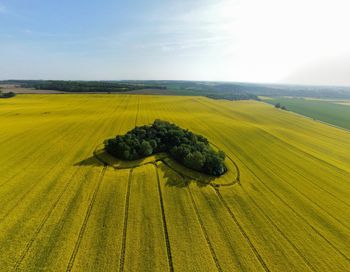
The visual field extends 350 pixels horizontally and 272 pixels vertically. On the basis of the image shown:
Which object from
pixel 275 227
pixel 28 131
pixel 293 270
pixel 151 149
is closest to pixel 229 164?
pixel 151 149

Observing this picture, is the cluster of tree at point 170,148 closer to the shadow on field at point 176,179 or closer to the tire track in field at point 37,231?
the shadow on field at point 176,179

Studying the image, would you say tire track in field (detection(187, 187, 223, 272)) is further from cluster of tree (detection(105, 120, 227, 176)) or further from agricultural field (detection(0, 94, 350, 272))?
cluster of tree (detection(105, 120, 227, 176))

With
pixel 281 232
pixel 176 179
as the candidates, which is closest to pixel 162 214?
pixel 176 179

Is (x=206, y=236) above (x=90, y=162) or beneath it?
beneath

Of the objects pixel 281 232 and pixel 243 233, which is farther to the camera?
pixel 281 232

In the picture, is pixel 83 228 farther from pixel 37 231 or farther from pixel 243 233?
pixel 243 233

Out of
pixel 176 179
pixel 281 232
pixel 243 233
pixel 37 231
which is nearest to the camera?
pixel 37 231

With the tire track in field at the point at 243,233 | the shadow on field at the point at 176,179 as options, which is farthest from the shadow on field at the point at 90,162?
the tire track in field at the point at 243,233
